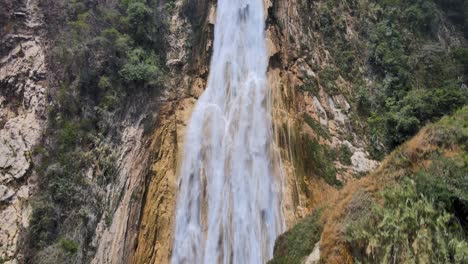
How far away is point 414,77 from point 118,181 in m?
19.5

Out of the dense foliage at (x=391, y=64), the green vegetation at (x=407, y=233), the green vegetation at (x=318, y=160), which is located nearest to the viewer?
the green vegetation at (x=407, y=233)

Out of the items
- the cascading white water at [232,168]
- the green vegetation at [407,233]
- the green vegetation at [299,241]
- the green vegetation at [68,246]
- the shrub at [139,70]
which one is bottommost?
the green vegetation at [407,233]

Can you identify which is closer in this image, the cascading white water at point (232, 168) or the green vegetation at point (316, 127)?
the cascading white water at point (232, 168)

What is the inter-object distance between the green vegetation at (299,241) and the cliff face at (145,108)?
4748 mm

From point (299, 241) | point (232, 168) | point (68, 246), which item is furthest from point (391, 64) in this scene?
point (68, 246)

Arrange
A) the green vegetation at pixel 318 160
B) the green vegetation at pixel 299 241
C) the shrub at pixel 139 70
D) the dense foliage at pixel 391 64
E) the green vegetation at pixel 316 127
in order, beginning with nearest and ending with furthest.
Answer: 1. the green vegetation at pixel 299 241
2. the green vegetation at pixel 318 160
3. the dense foliage at pixel 391 64
4. the green vegetation at pixel 316 127
5. the shrub at pixel 139 70

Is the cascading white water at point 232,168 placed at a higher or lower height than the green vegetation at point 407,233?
higher

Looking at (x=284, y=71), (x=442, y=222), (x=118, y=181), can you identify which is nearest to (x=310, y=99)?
(x=284, y=71)

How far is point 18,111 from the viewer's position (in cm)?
1916

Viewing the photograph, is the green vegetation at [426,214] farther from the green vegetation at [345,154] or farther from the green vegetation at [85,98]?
the green vegetation at [85,98]

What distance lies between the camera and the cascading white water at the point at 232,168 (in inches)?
640

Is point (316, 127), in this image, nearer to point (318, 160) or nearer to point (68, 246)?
point (318, 160)

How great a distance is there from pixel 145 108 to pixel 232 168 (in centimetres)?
639

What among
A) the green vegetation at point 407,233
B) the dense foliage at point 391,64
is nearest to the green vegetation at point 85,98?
the dense foliage at point 391,64
